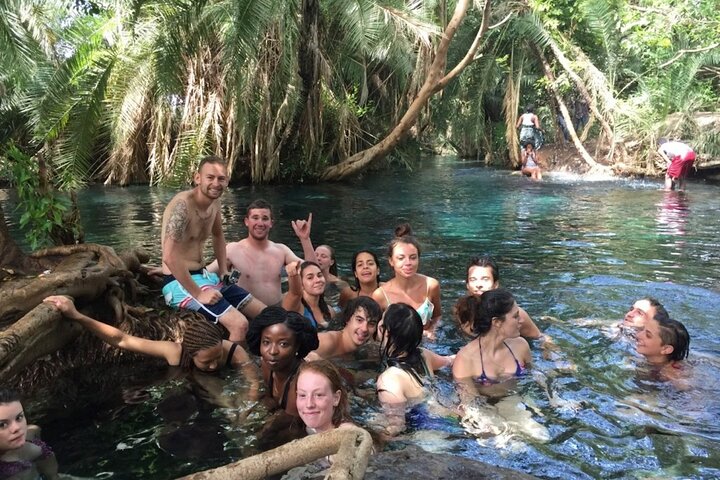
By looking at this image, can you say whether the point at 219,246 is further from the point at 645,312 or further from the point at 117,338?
the point at 645,312

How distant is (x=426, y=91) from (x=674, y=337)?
47.0 feet

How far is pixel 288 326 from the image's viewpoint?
4832mm

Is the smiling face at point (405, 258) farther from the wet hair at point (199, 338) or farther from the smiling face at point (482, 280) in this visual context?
the wet hair at point (199, 338)

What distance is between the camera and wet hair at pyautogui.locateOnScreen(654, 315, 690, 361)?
589 centimetres

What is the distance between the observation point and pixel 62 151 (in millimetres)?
9898

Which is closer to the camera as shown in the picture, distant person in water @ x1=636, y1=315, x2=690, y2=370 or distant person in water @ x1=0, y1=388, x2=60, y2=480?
distant person in water @ x1=0, y1=388, x2=60, y2=480

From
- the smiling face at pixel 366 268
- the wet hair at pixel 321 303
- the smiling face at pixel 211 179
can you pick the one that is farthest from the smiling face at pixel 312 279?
the smiling face at pixel 211 179

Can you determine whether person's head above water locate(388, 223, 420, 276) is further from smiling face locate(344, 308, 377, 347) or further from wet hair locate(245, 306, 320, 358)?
wet hair locate(245, 306, 320, 358)

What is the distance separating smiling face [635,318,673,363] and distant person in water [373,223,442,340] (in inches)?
83.1

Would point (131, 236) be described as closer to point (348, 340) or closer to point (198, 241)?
point (198, 241)

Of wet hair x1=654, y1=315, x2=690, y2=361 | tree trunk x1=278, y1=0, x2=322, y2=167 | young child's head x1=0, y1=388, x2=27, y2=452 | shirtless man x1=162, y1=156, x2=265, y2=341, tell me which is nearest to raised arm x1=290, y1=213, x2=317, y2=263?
shirtless man x1=162, y1=156, x2=265, y2=341

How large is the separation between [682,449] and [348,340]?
2.87m

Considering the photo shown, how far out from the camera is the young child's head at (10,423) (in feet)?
12.0

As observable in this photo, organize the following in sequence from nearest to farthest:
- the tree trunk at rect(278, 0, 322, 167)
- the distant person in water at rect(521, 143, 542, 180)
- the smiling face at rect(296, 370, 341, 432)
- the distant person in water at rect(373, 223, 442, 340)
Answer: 1. the smiling face at rect(296, 370, 341, 432)
2. the distant person in water at rect(373, 223, 442, 340)
3. the tree trunk at rect(278, 0, 322, 167)
4. the distant person in water at rect(521, 143, 542, 180)
